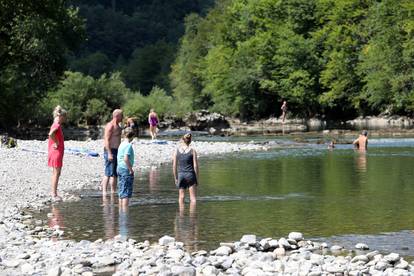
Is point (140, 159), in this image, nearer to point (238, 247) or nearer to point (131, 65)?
point (238, 247)

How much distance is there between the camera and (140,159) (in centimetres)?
3284

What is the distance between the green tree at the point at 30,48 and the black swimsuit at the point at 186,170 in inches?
1441

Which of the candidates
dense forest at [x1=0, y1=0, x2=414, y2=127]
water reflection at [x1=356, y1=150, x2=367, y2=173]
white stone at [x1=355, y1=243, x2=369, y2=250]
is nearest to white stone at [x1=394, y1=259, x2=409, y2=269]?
white stone at [x1=355, y1=243, x2=369, y2=250]

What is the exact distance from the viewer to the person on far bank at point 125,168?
17156 mm

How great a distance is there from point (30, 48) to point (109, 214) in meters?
44.0

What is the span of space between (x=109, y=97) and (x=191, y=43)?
108ft

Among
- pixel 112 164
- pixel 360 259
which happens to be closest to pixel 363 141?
pixel 112 164

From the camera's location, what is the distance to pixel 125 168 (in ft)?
56.4

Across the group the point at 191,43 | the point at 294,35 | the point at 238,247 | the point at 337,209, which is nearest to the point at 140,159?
the point at 337,209

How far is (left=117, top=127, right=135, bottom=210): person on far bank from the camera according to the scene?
17.2m

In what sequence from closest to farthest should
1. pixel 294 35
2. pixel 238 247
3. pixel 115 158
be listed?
pixel 238 247, pixel 115 158, pixel 294 35

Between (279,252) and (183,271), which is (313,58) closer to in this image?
(279,252)

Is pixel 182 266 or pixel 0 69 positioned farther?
pixel 0 69

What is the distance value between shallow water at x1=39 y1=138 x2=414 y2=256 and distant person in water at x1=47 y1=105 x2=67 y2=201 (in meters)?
0.74
